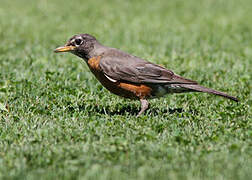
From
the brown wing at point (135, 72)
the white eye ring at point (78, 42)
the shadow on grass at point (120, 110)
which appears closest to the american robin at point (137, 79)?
the brown wing at point (135, 72)

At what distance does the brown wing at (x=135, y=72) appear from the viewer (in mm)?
6297

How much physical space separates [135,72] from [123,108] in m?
0.69

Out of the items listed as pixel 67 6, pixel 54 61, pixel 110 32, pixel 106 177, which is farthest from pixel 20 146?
pixel 67 6

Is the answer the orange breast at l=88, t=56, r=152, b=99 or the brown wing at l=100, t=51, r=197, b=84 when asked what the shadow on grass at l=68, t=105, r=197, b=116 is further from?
the brown wing at l=100, t=51, r=197, b=84

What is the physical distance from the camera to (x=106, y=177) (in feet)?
12.6

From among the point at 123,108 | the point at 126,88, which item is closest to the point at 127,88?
the point at 126,88

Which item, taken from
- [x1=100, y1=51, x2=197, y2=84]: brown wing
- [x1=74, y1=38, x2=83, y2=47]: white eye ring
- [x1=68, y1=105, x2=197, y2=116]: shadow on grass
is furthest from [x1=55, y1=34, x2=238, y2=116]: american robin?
[x1=74, y1=38, x2=83, y2=47]: white eye ring

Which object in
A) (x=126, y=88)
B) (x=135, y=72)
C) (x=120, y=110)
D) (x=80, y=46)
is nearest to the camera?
(x=126, y=88)

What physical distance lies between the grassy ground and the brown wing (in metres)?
0.47

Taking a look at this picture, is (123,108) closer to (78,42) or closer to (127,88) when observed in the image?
(127,88)

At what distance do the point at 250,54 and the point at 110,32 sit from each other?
4.09m

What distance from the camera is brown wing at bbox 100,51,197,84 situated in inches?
248

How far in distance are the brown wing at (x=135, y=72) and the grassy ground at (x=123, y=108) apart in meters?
0.47

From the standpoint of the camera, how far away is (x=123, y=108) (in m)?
6.77
